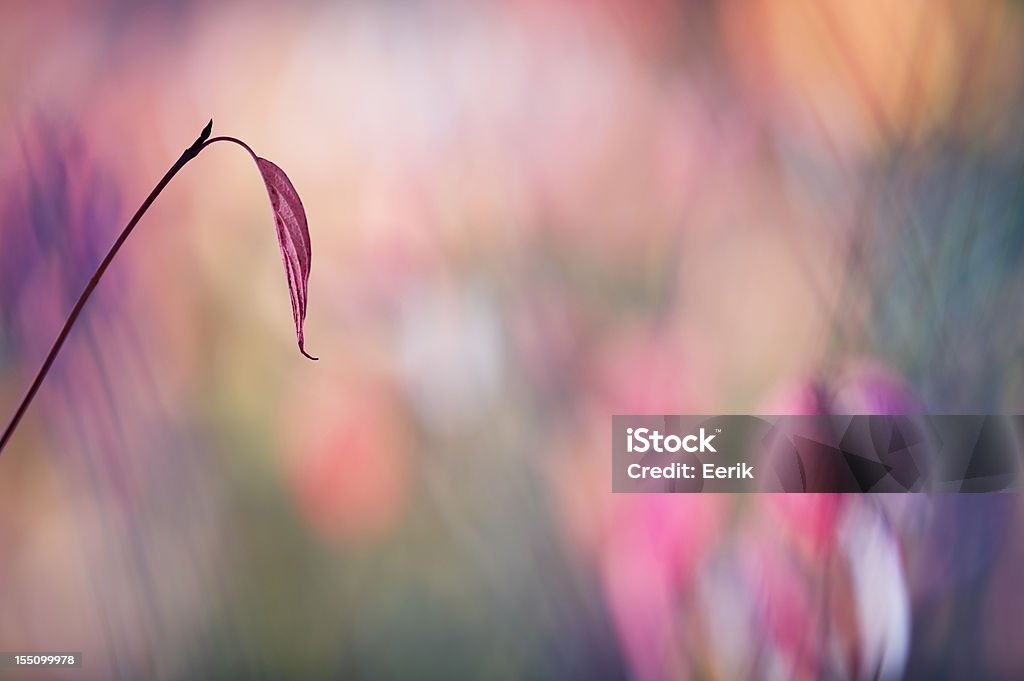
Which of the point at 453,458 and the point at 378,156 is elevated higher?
the point at 378,156

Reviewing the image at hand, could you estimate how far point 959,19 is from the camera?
143 cm

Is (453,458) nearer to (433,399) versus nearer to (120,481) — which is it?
(433,399)

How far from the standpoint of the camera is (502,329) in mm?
1438

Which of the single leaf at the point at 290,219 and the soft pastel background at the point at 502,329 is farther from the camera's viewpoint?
the soft pastel background at the point at 502,329

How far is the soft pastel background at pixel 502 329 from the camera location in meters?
1.42

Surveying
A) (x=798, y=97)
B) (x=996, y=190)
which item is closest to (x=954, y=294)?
(x=996, y=190)

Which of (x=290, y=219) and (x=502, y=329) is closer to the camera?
(x=290, y=219)

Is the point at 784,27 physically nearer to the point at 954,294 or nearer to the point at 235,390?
the point at 954,294

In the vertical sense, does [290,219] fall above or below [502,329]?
above

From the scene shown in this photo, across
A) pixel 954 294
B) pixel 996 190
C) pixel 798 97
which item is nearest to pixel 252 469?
pixel 798 97

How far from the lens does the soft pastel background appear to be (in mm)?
1423

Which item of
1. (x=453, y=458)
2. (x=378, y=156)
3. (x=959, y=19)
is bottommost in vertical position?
(x=453, y=458)

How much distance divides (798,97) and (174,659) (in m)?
1.46

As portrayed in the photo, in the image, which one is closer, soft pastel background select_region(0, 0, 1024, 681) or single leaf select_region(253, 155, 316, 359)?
single leaf select_region(253, 155, 316, 359)
